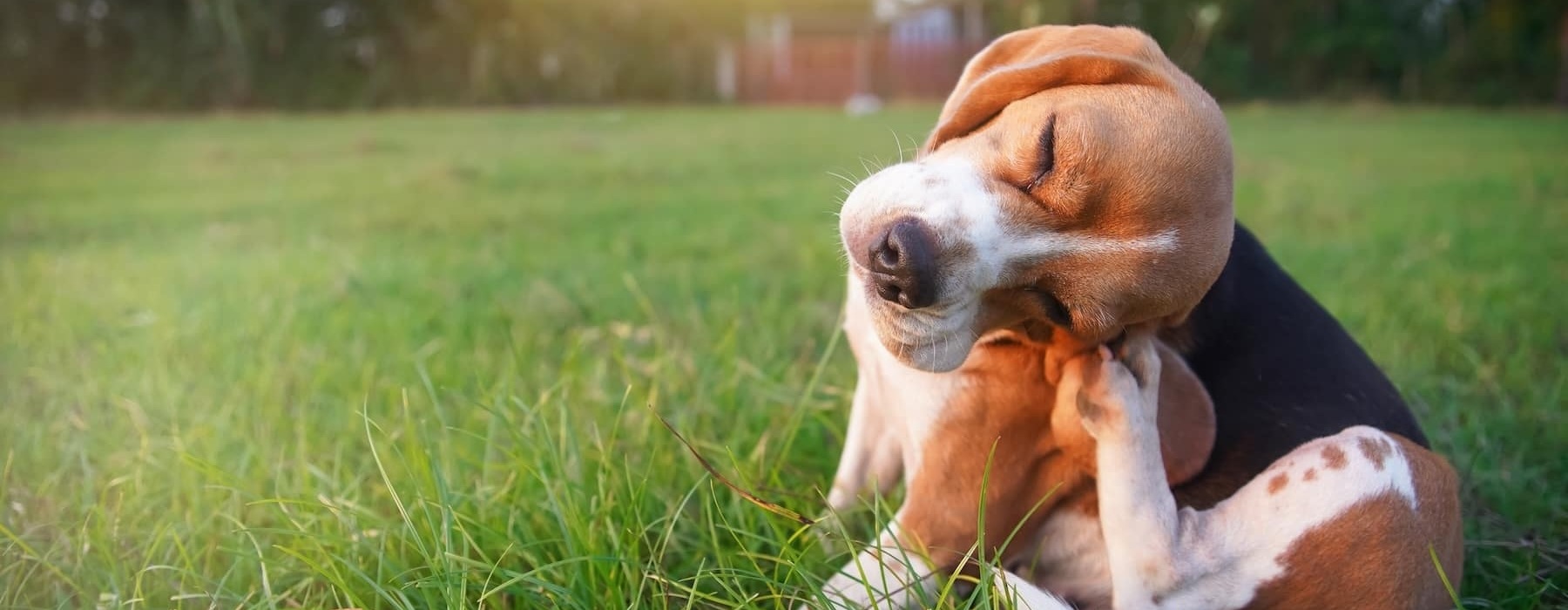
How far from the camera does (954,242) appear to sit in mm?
2143

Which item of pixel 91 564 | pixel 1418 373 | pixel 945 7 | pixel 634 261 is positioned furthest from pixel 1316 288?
pixel 945 7

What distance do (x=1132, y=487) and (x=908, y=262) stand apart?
→ 2.39 feet

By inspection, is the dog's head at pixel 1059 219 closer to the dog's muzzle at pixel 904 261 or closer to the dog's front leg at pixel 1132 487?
the dog's muzzle at pixel 904 261

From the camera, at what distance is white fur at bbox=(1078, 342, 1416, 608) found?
7.61 ft

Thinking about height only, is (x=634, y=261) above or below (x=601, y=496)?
below

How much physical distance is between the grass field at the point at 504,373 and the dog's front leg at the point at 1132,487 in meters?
0.65

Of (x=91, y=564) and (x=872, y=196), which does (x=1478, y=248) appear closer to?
(x=872, y=196)

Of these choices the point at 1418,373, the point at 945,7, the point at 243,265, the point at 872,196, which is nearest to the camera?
the point at 872,196

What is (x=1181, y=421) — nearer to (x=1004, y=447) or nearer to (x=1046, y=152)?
(x=1004, y=447)

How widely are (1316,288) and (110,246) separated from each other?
7049mm

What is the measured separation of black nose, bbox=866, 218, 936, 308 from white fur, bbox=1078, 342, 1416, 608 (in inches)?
19.1

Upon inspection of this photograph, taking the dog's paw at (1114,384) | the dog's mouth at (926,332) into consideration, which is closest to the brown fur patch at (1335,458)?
the dog's paw at (1114,384)

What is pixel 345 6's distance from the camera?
758 inches

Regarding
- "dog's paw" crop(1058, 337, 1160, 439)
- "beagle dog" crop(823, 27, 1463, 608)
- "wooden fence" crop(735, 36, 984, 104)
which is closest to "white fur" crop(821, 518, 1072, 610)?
"beagle dog" crop(823, 27, 1463, 608)
